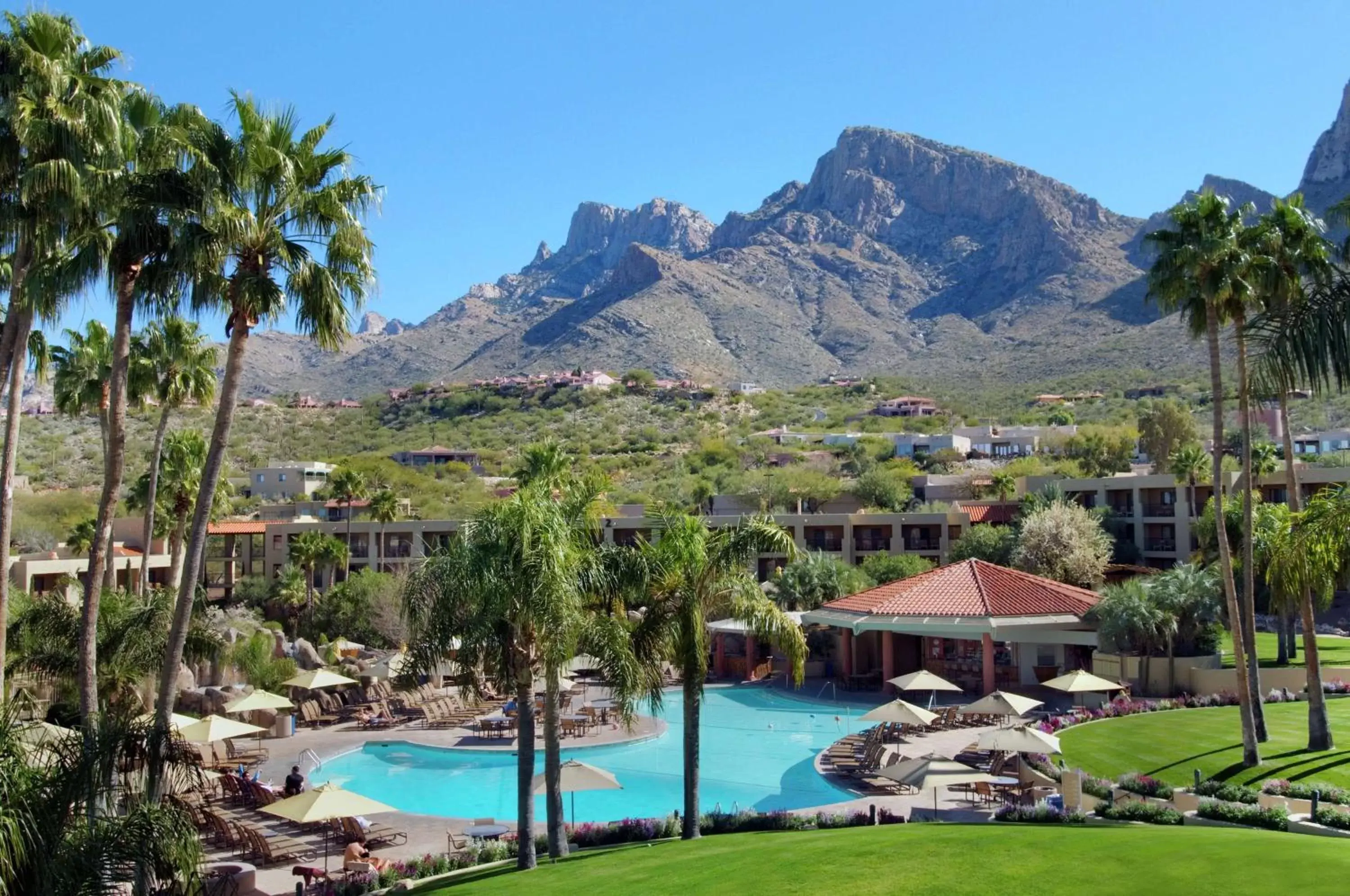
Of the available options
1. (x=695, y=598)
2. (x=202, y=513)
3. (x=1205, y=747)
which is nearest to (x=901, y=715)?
(x=1205, y=747)

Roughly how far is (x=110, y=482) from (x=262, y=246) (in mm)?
4757

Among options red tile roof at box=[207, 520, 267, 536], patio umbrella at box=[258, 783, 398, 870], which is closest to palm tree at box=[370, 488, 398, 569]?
red tile roof at box=[207, 520, 267, 536]

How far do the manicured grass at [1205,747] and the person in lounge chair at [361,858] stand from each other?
13.6 meters

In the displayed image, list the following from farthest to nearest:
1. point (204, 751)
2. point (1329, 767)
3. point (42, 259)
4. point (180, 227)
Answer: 1. point (204, 751)
2. point (1329, 767)
3. point (42, 259)
4. point (180, 227)

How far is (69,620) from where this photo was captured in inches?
912

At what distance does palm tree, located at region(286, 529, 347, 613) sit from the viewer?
169 ft

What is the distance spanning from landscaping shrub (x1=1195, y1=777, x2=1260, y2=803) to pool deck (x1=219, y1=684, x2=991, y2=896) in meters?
3.63

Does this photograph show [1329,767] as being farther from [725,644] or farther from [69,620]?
[725,644]

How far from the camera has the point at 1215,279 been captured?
2247cm

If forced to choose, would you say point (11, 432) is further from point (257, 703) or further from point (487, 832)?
point (257, 703)

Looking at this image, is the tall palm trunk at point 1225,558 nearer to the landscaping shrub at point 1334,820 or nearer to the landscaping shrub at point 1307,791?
the landscaping shrub at point 1307,791

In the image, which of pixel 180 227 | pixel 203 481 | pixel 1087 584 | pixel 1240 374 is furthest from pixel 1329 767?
pixel 1087 584

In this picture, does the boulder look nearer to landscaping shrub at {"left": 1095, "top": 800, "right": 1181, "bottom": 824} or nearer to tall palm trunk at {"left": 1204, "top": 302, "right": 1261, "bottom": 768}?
landscaping shrub at {"left": 1095, "top": 800, "right": 1181, "bottom": 824}

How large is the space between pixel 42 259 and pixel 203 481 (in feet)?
13.3
